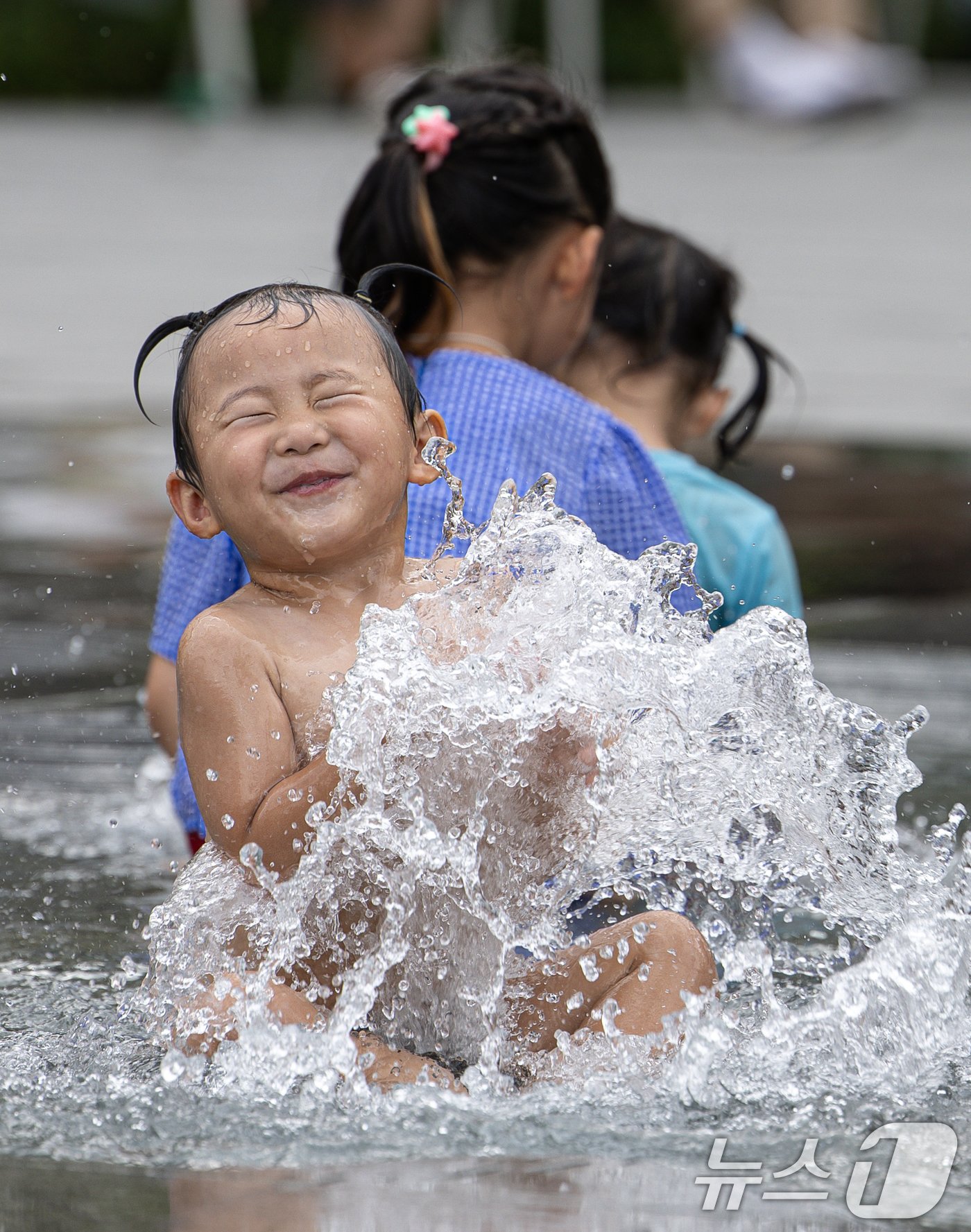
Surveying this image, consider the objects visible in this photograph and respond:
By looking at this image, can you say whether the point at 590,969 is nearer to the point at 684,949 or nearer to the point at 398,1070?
the point at 684,949

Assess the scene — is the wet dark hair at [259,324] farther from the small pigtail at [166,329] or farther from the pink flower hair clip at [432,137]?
the pink flower hair clip at [432,137]

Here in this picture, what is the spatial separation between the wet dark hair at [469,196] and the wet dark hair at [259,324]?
622 mm

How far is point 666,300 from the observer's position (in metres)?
3.66

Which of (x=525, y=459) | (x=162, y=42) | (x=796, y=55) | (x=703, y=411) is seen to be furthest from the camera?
(x=162, y=42)

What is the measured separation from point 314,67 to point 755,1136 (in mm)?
16779

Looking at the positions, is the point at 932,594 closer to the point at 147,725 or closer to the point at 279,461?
the point at 147,725

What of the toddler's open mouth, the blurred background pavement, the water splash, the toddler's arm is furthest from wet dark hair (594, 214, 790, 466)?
the toddler's arm

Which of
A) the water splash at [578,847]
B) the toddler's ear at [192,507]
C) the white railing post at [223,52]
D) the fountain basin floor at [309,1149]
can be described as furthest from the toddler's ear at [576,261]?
the white railing post at [223,52]

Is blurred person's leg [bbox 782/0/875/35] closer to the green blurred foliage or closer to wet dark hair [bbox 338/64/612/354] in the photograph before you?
the green blurred foliage

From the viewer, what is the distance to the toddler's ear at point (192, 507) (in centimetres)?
243

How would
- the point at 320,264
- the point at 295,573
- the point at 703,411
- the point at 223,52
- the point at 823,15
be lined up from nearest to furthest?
the point at 295,573 → the point at 703,411 → the point at 320,264 → the point at 823,15 → the point at 223,52

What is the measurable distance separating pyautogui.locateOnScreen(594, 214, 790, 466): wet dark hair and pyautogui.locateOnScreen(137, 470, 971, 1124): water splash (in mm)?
1107

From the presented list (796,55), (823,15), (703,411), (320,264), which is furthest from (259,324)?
(796,55)

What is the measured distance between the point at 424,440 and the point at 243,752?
497 millimetres
